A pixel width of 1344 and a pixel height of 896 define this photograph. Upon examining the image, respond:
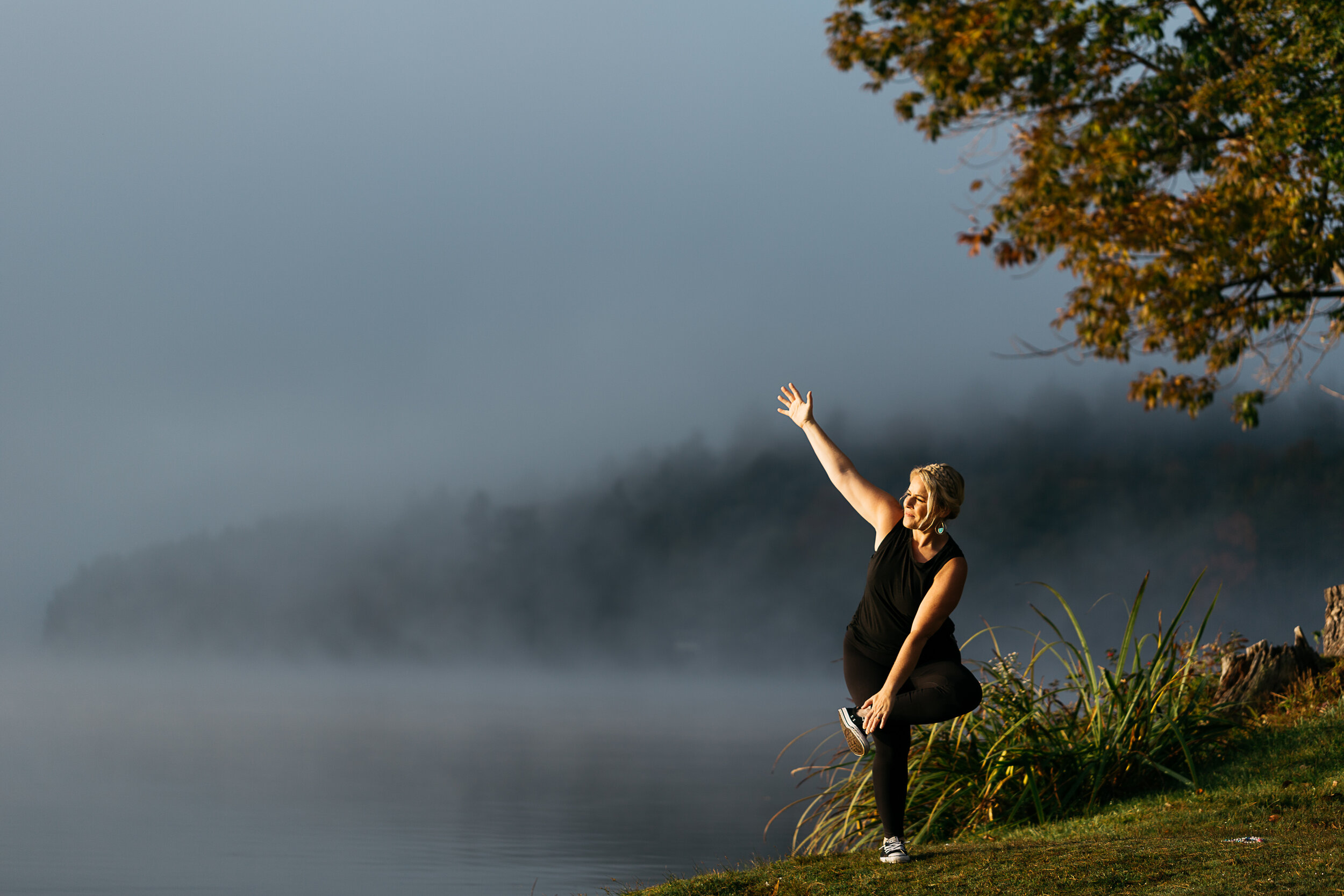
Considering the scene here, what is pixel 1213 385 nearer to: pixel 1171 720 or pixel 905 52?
pixel 905 52

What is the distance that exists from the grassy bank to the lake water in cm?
115

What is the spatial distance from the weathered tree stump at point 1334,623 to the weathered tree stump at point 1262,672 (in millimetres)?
525

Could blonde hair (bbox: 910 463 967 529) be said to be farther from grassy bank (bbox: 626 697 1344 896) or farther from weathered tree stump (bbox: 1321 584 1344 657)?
weathered tree stump (bbox: 1321 584 1344 657)

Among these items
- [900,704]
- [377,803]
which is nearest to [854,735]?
[900,704]

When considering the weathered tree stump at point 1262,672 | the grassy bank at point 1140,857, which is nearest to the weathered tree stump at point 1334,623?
the weathered tree stump at point 1262,672

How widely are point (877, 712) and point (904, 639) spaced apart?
1.01ft

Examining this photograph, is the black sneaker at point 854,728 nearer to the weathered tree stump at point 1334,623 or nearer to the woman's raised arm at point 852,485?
the woman's raised arm at point 852,485

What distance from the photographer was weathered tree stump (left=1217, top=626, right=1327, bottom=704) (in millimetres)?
7938

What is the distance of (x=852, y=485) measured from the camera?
4.25 metres

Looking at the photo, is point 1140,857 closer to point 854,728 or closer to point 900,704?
point 900,704

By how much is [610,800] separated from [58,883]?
34.6 ft

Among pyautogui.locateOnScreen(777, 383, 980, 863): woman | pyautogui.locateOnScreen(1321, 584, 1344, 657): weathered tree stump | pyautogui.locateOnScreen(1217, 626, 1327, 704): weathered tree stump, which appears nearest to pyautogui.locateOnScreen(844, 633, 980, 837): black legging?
pyautogui.locateOnScreen(777, 383, 980, 863): woman

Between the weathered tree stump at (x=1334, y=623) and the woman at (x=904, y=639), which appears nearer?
the woman at (x=904, y=639)

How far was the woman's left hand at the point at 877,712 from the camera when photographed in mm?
3838
